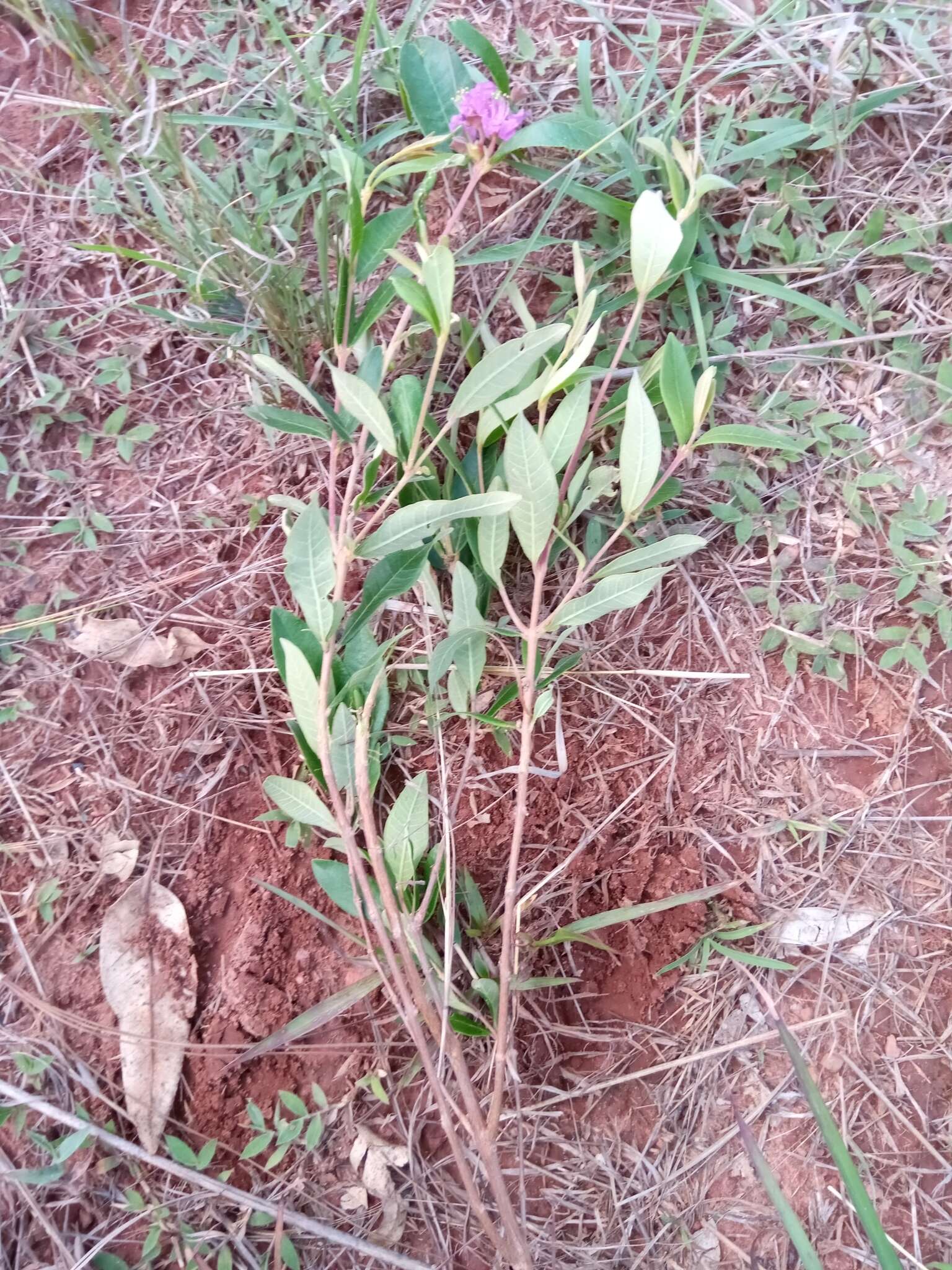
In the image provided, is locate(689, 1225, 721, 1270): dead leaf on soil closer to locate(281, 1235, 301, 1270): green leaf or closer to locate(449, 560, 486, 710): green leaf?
locate(281, 1235, 301, 1270): green leaf

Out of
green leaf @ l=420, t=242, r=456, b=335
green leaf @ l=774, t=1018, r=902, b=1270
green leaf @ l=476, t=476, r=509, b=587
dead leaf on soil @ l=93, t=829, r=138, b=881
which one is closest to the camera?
green leaf @ l=774, t=1018, r=902, b=1270

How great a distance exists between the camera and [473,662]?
1.13 metres

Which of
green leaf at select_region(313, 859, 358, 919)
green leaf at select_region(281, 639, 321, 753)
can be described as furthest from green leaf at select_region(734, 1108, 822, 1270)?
green leaf at select_region(281, 639, 321, 753)

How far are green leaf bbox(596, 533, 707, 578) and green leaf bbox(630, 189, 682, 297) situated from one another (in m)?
0.35

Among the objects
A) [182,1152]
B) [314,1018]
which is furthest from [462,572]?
[182,1152]

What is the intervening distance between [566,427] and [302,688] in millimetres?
489

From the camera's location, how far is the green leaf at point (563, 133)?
1134 millimetres

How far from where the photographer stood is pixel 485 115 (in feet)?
3.31

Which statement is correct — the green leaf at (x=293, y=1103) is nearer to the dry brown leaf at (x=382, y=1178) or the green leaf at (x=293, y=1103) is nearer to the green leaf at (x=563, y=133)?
the dry brown leaf at (x=382, y=1178)

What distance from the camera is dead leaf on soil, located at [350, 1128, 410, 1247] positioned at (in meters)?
1.09

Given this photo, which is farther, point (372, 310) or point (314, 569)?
point (372, 310)

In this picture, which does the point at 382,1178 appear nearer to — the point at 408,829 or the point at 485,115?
the point at 408,829

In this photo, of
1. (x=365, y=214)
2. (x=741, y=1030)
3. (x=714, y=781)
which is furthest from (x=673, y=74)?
(x=741, y=1030)

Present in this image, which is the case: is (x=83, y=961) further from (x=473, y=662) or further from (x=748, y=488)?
(x=748, y=488)
